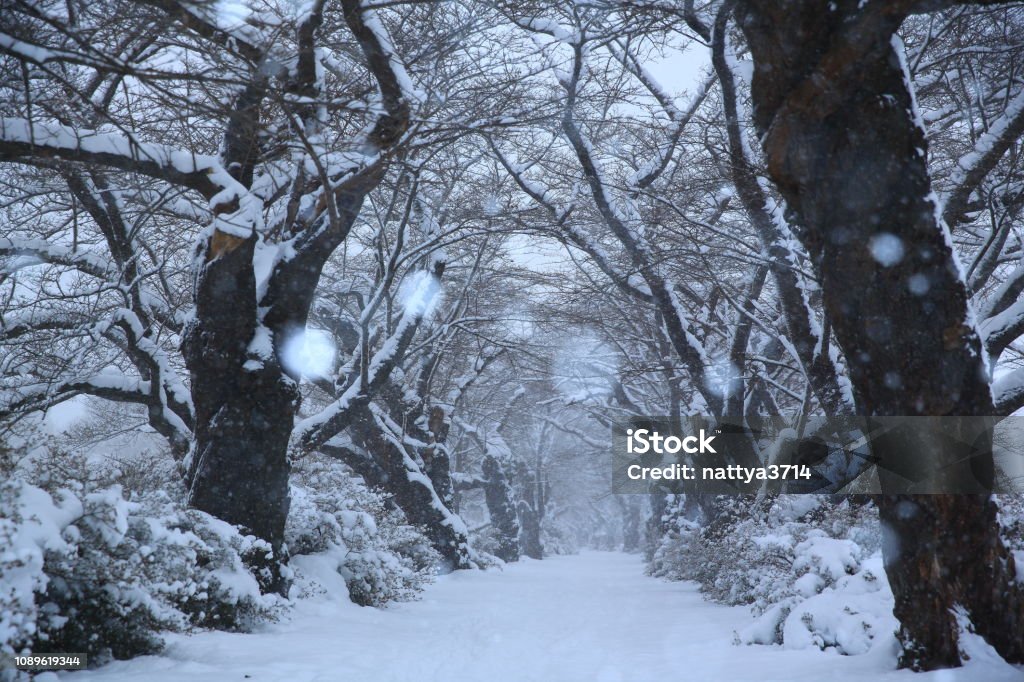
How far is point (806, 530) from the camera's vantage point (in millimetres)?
7973

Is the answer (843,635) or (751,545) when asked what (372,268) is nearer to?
(751,545)

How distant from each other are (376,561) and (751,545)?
4.83 m

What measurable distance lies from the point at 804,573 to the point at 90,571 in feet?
19.5

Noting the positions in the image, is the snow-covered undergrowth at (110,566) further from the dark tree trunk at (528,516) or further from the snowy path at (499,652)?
the dark tree trunk at (528,516)

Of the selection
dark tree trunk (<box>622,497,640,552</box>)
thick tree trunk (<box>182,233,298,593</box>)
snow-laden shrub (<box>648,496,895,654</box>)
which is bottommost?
dark tree trunk (<box>622,497,640,552</box>)

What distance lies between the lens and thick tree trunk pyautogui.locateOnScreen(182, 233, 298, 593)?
7.08 metres

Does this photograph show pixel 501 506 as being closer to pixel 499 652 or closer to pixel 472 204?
pixel 472 204

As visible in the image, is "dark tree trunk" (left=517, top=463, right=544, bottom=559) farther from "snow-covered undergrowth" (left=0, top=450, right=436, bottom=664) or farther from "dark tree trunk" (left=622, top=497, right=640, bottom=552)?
"snow-covered undergrowth" (left=0, top=450, right=436, bottom=664)

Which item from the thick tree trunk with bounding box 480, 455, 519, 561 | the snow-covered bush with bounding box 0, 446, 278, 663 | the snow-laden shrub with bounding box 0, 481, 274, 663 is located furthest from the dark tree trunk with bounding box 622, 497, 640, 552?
the snow-laden shrub with bounding box 0, 481, 274, 663

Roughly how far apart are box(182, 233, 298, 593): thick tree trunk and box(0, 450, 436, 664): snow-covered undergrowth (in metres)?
0.40

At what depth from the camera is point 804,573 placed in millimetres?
6883

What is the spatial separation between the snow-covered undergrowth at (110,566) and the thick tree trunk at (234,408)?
40 centimetres

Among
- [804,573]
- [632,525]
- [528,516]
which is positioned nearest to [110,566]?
[804,573]

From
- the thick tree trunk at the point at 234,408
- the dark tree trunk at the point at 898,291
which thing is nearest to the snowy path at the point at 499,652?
the dark tree trunk at the point at 898,291
